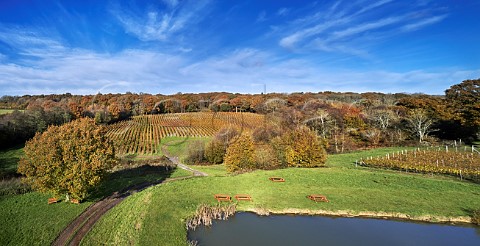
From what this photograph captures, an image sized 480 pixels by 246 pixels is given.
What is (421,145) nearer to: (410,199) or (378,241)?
(410,199)

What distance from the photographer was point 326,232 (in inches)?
751

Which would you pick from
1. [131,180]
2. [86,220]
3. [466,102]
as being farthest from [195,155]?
[466,102]

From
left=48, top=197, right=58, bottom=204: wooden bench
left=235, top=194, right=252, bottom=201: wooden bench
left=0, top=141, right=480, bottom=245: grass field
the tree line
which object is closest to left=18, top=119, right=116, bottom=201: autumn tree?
left=48, top=197, right=58, bottom=204: wooden bench

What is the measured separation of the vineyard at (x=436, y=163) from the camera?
31.4 meters

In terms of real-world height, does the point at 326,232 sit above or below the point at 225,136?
below

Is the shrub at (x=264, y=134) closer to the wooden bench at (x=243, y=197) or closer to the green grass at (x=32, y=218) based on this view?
→ the wooden bench at (x=243, y=197)

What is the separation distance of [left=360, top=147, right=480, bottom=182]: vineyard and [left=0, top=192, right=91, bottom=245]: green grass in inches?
1498

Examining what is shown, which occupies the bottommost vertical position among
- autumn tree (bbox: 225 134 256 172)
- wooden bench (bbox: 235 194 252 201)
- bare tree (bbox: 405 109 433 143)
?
wooden bench (bbox: 235 194 252 201)

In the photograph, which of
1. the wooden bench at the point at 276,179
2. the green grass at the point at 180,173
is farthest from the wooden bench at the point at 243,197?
the green grass at the point at 180,173

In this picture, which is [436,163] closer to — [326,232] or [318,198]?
[318,198]

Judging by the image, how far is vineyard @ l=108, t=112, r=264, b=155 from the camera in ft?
201

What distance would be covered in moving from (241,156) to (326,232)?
62.2ft

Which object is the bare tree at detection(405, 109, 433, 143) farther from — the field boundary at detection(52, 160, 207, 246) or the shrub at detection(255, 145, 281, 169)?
the field boundary at detection(52, 160, 207, 246)

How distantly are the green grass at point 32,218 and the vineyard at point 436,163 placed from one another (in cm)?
3806
